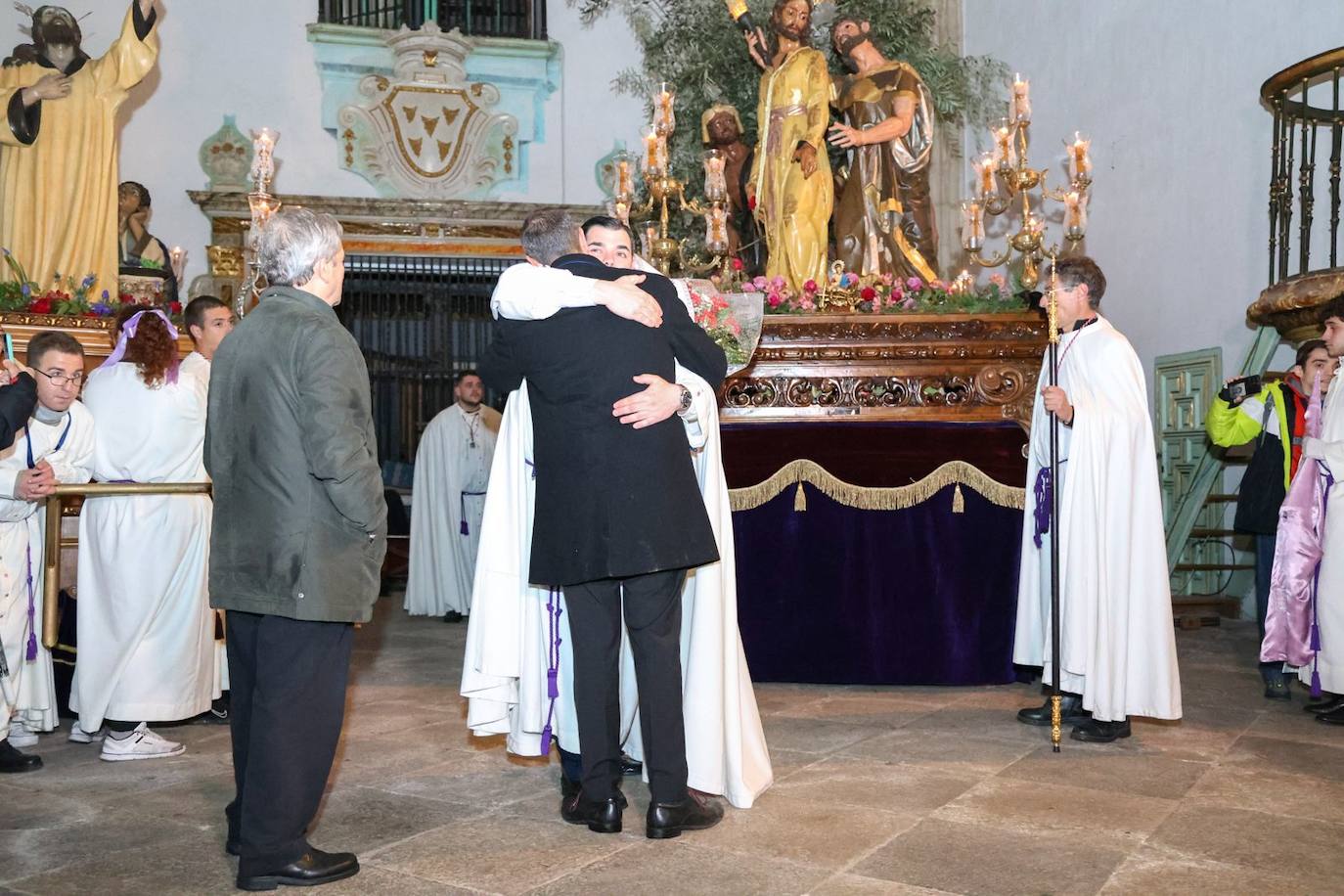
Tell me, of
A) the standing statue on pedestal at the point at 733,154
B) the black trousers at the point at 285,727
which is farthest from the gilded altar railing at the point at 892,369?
the standing statue on pedestal at the point at 733,154

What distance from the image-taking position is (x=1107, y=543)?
14.9 feet

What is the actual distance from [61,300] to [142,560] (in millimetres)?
3072

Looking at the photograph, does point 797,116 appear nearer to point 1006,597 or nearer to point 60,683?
point 1006,597

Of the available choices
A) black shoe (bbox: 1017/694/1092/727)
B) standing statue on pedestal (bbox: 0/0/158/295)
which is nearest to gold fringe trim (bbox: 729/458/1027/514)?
black shoe (bbox: 1017/694/1092/727)

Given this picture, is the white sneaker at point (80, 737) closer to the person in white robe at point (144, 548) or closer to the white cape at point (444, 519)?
the person in white robe at point (144, 548)

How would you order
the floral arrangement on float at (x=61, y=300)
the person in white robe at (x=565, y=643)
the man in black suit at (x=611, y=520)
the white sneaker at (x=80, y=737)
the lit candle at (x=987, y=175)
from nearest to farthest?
the man in black suit at (x=611, y=520) < the person in white robe at (x=565, y=643) < the white sneaker at (x=80, y=737) < the lit candle at (x=987, y=175) < the floral arrangement on float at (x=61, y=300)

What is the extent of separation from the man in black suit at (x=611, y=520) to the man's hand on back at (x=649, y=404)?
0.09ft

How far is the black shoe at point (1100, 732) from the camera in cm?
447

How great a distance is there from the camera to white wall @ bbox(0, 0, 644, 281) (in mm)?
11094

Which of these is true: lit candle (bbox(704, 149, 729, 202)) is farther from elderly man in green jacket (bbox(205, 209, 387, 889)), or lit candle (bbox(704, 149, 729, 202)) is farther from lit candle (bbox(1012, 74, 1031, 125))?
elderly man in green jacket (bbox(205, 209, 387, 889))

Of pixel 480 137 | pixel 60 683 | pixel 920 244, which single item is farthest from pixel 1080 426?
pixel 480 137

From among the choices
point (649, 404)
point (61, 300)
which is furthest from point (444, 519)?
point (649, 404)

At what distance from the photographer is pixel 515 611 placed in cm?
364

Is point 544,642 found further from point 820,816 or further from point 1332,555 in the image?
point 1332,555
